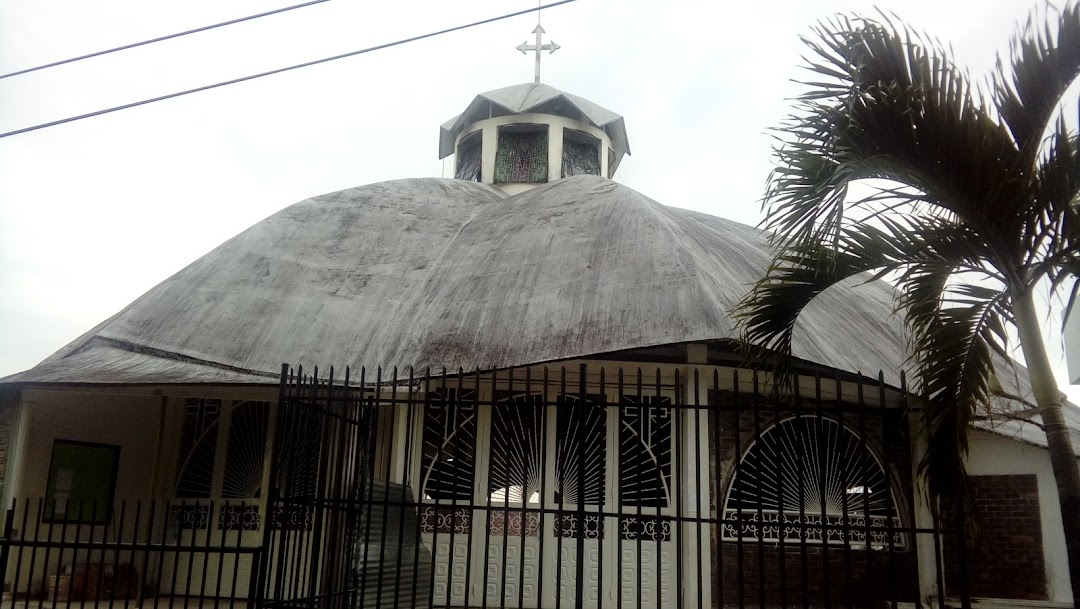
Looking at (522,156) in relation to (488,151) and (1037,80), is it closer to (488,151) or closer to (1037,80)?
(488,151)

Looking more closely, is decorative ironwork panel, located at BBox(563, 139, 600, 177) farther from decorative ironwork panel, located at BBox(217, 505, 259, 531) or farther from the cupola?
decorative ironwork panel, located at BBox(217, 505, 259, 531)

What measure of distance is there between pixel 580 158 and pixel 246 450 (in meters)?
11.8

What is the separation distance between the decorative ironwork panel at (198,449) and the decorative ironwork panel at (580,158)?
10826 millimetres

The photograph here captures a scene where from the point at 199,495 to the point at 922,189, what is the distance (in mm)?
10362

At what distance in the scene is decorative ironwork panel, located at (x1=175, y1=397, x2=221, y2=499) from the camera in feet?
41.4

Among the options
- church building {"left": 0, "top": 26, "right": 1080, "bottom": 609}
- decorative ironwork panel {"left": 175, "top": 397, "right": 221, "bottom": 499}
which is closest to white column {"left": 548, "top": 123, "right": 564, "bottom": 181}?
church building {"left": 0, "top": 26, "right": 1080, "bottom": 609}

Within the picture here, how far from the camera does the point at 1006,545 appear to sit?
441 inches

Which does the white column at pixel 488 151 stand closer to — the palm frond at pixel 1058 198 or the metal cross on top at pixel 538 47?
the metal cross on top at pixel 538 47

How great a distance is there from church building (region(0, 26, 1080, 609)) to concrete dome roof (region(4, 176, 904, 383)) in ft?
0.13

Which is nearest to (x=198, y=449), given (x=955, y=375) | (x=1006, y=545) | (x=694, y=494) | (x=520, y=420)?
(x=520, y=420)

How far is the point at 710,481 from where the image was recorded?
1032 centimetres

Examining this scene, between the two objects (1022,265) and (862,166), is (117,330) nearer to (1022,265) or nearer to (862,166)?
(862,166)

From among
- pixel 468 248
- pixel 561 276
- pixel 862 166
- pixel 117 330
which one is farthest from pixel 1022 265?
pixel 117 330

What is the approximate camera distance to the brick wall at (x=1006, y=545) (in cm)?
1102
